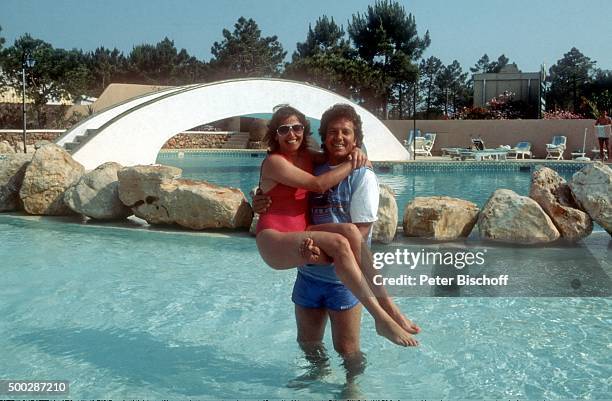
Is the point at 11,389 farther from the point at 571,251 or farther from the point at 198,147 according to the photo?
the point at 198,147

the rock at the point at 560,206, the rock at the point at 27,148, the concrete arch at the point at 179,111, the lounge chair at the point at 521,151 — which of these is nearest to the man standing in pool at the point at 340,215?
the rock at the point at 560,206

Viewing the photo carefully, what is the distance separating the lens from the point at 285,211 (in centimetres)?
243

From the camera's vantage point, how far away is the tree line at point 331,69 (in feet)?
108

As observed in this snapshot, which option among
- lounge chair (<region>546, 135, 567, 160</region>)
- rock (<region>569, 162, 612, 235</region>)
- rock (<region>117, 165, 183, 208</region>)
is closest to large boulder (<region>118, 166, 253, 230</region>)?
rock (<region>117, 165, 183, 208</region>)

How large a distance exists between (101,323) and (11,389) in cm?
104

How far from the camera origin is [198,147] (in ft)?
87.8

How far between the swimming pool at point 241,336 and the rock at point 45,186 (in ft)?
6.89

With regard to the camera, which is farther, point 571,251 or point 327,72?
point 327,72

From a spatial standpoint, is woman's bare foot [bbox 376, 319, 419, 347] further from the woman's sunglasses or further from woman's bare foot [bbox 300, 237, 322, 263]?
the woman's sunglasses

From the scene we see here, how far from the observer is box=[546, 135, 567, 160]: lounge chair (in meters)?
19.0

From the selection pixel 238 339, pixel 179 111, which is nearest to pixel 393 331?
pixel 238 339

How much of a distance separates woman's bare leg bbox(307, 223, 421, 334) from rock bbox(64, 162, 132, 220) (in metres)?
5.51

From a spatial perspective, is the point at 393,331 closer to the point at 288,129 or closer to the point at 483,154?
the point at 288,129

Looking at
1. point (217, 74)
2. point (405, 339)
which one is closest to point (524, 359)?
point (405, 339)
